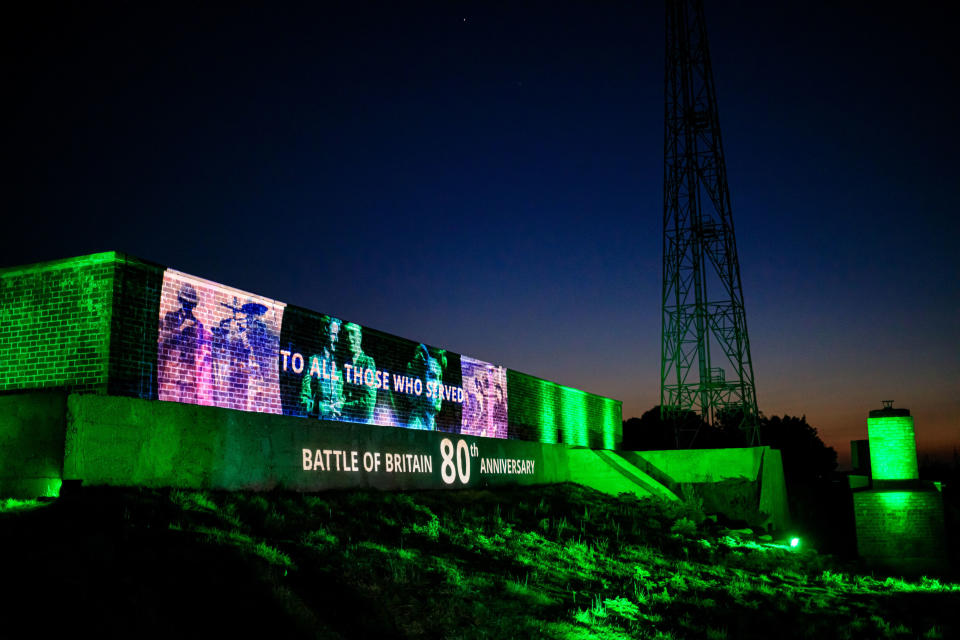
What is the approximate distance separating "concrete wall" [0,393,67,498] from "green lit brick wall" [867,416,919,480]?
24.0m

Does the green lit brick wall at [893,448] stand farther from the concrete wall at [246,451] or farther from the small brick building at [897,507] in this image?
the concrete wall at [246,451]

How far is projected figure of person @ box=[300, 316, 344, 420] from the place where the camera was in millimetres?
17188

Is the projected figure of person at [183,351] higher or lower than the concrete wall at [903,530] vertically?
higher

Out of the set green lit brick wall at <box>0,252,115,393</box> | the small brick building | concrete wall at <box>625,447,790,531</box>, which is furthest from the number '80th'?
the small brick building

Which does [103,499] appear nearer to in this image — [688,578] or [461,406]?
[688,578]

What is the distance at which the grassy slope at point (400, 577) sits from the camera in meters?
8.02

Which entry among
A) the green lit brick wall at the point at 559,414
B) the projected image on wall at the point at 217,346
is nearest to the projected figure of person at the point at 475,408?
the green lit brick wall at the point at 559,414

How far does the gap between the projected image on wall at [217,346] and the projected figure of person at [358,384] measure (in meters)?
2.30

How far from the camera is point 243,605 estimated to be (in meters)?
8.34

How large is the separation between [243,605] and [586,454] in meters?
18.7

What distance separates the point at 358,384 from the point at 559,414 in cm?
1240

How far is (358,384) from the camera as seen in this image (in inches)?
736

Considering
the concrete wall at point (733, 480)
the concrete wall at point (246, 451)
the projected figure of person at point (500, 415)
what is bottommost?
the concrete wall at point (733, 480)

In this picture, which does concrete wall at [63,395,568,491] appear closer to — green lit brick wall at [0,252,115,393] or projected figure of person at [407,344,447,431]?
green lit brick wall at [0,252,115,393]
